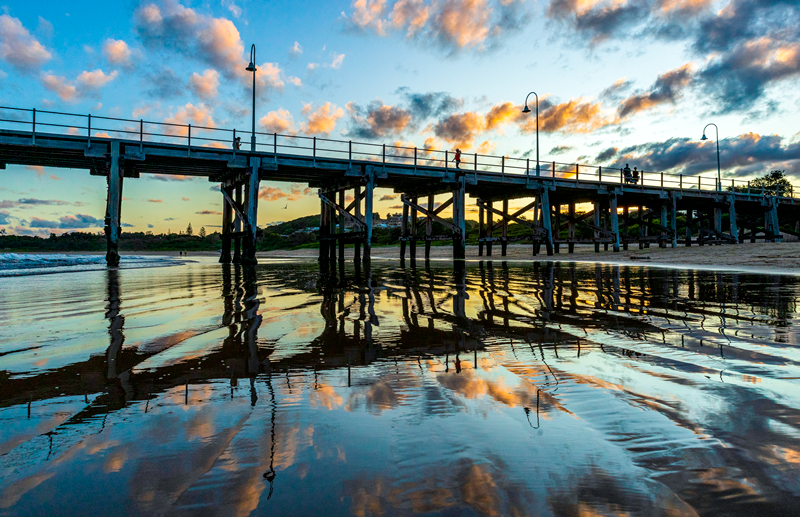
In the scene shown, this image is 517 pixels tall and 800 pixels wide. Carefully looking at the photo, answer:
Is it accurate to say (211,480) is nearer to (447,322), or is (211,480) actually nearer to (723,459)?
(723,459)

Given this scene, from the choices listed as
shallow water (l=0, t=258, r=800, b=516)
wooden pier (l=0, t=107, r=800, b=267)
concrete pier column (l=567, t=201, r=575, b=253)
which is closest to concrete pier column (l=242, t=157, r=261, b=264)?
wooden pier (l=0, t=107, r=800, b=267)

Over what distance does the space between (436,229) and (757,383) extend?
60.5 m

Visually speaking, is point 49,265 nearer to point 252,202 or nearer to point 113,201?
point 113,201

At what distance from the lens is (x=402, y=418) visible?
2102 millimetres

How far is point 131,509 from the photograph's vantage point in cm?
136

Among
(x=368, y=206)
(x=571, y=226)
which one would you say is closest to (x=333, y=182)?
(x=368, y=206)

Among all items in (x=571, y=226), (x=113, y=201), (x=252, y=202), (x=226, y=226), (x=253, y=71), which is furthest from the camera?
(x=571, y=226)

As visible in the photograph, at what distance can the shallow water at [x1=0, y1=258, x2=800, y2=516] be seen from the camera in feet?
4.67

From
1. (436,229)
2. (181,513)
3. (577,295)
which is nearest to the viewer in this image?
(181,513)

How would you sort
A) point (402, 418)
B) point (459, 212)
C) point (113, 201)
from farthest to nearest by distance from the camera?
point (459, 212) → point (113, 201) → point (402, 418)

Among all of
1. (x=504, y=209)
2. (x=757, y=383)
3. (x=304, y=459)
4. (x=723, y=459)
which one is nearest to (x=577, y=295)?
(x=757, y=383)

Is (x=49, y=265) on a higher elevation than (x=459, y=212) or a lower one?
lower

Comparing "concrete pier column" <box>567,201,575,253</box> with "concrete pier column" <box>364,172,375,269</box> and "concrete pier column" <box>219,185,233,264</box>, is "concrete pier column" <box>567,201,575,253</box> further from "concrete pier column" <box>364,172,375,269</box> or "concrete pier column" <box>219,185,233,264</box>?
"concrete pier column" <box>219,185,233,264</box>

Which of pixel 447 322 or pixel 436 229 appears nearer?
pixel 447 322
